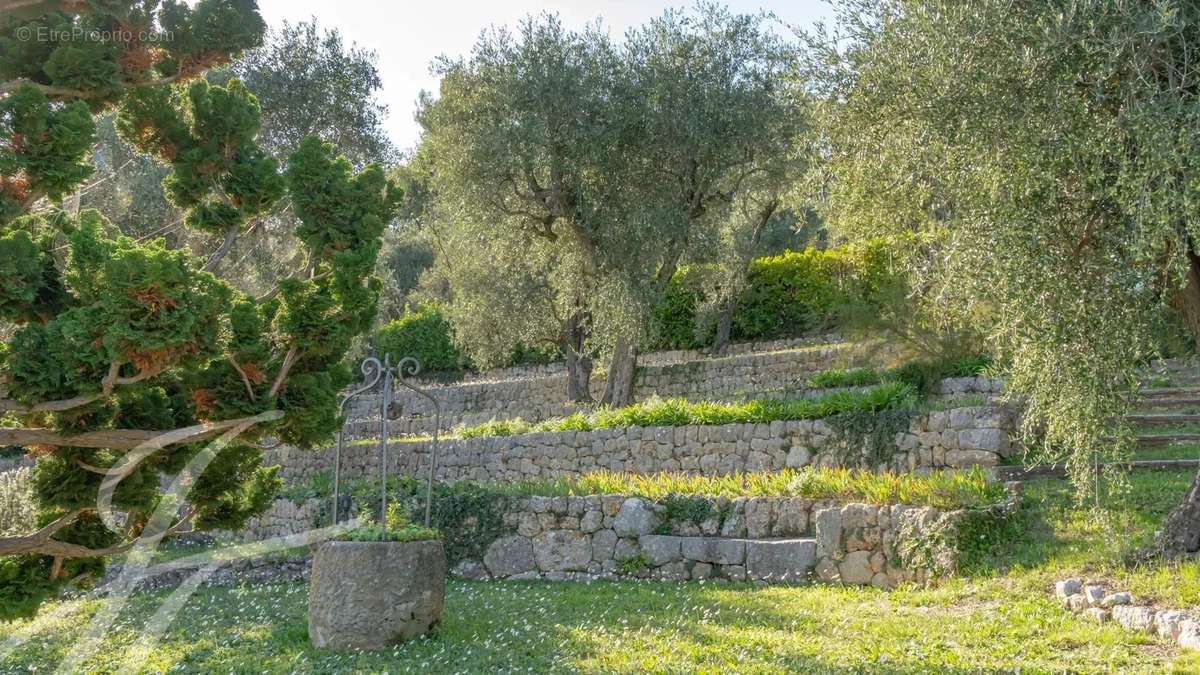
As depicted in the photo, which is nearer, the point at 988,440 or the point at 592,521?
the point at 592,521

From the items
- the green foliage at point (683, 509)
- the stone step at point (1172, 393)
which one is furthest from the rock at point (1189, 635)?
the stone step at point (1172, 393)

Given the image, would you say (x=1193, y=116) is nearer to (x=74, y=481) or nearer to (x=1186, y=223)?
(x=1186, y=223)

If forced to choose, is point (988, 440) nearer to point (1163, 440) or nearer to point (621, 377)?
point (1163, 440)

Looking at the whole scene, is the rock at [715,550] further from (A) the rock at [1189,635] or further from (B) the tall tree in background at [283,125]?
(B) the tall tree in background at [283,125]

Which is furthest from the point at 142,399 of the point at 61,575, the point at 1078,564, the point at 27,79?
the point at 1078,564

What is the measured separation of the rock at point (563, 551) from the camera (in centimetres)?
1248

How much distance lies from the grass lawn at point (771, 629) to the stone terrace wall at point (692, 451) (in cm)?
170

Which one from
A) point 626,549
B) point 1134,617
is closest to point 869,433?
point 626,549

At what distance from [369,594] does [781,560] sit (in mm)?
4805

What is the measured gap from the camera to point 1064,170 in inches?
319

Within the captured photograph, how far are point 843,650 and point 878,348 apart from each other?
10.3 meters

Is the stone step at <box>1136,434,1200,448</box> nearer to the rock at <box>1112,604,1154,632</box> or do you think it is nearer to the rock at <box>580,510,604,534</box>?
the rock at <box>1112,604,1154,632</box>

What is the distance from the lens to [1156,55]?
7781 millimetres

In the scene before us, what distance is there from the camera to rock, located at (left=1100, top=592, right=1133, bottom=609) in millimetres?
7762
